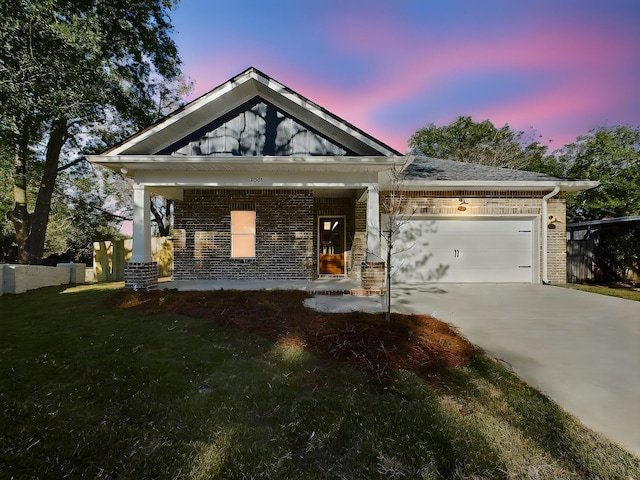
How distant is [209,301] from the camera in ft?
21.2

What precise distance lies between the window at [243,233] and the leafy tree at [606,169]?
16838 millimetres

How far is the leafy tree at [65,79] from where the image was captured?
9.05 meters

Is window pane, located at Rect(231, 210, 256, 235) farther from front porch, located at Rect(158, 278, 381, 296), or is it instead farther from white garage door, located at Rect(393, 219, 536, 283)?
white garage door, located at Rect(393, 219, 536, 283)

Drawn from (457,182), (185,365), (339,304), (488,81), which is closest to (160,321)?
(185,365)

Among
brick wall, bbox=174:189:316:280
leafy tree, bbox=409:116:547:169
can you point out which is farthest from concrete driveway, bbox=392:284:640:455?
leafy tree, bbox=409:116:547:169

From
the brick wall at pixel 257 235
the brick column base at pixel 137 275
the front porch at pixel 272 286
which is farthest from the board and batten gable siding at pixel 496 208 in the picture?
the brick column base at pixel 137 275

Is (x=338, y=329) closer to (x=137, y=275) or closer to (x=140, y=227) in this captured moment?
(x=137, y=275)

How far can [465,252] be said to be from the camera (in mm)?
10094

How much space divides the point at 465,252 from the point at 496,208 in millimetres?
1807

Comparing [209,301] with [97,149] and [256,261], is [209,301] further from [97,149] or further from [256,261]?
[97,149]

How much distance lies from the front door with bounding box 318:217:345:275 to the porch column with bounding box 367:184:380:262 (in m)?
3.00

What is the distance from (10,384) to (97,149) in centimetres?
1352

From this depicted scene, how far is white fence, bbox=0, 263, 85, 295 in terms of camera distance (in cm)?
840

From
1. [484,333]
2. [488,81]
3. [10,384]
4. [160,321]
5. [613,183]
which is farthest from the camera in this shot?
[613,183]
